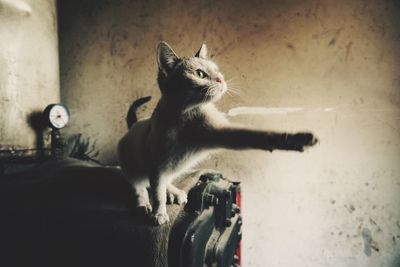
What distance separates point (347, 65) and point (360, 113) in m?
0.36

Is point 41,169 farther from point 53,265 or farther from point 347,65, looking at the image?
point 347,65

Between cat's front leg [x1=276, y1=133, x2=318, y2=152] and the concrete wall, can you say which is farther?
the concrete wall

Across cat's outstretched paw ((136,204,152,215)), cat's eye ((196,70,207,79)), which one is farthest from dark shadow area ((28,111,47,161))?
cat's eye ((196,70,207,79))

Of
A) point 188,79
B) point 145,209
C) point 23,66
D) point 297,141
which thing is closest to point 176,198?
point 145,209

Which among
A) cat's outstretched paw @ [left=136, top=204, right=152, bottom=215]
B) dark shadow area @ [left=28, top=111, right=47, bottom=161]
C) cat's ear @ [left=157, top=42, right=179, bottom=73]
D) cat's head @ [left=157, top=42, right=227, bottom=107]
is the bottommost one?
cat's outstretched paw @ [left=136, top=204, right=152, bottom=215]

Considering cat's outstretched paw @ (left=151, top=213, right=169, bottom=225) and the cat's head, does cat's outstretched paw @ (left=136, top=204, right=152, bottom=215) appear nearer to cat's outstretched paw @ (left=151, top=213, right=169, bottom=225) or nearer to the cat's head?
cat's outstretched paw @ (left=151, top=213, right=169, bottom=225)

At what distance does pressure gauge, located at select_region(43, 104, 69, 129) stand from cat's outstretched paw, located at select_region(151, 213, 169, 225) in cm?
143

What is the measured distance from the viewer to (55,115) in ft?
6.77

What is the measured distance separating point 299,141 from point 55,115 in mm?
1911

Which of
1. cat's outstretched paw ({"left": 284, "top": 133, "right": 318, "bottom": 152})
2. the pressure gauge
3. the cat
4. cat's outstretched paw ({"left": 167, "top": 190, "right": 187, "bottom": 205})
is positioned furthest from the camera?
the pressure gauge

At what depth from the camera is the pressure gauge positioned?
2035mm

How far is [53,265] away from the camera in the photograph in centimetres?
105

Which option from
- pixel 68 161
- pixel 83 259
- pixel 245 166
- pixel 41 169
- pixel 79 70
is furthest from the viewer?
pixel 79 70

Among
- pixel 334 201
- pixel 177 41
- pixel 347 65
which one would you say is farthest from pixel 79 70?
pixel 334 201
